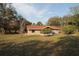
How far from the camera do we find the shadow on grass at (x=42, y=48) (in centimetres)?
248

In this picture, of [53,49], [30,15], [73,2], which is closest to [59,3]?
[73,2]

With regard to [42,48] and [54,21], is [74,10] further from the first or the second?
[42,48]

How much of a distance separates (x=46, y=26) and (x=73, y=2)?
1.23 feet

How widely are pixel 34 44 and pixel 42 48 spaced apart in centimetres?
9

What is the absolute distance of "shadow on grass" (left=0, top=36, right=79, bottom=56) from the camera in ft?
8.13

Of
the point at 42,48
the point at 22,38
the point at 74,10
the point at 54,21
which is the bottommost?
the point at 42,48

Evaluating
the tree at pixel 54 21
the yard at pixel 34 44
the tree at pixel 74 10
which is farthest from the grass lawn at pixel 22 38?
the tree at pixel 74 10

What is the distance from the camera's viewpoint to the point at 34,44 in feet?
8.17

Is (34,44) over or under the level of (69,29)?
under

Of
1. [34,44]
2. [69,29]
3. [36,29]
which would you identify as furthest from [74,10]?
[34,44]

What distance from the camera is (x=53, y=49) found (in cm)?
248

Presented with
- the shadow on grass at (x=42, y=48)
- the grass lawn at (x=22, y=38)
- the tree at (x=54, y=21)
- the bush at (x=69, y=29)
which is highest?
the tree at (x=54, y=21)

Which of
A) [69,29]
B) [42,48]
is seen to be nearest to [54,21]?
[69,29]

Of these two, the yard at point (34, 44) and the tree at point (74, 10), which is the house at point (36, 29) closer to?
the yard at point (34, 44)
